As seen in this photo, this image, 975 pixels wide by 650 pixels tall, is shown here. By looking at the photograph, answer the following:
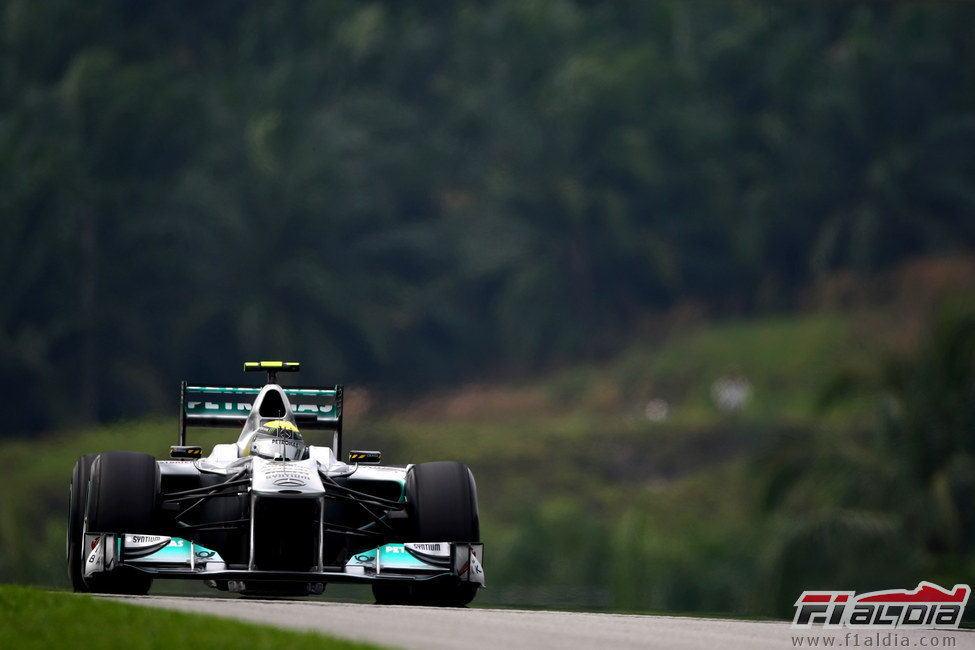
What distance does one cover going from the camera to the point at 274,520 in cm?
1429

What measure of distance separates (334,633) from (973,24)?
64951 mm

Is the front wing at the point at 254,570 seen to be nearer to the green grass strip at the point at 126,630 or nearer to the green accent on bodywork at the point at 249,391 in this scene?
the green grass strip at the point at 126,630

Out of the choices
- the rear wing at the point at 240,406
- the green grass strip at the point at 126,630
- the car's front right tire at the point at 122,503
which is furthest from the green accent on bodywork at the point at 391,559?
the green grass strip at the point at 126,630

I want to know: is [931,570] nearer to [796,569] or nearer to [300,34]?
[796,569]

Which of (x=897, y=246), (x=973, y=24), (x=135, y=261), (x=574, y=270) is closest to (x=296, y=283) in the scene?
(x=135, y=261)

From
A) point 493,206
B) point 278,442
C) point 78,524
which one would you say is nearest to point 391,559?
point 278,442

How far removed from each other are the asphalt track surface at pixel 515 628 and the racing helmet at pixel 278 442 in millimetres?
1233

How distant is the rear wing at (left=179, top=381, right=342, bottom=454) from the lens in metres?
16.9

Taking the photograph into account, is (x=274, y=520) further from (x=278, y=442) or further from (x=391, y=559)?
(x=391, y=559)

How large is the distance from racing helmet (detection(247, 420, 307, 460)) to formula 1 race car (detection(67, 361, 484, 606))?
0.04 ft

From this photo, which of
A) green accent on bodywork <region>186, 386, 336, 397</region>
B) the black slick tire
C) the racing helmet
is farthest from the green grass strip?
green accent on bodywork <region>186, 386, 336, 397</region>

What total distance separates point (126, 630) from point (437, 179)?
6494 centimetres

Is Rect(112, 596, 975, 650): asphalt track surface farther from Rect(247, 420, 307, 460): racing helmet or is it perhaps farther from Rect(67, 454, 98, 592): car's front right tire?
Rect(247, 420, 307, 460): racing helmet

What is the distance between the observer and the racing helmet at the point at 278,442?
15.0 m
